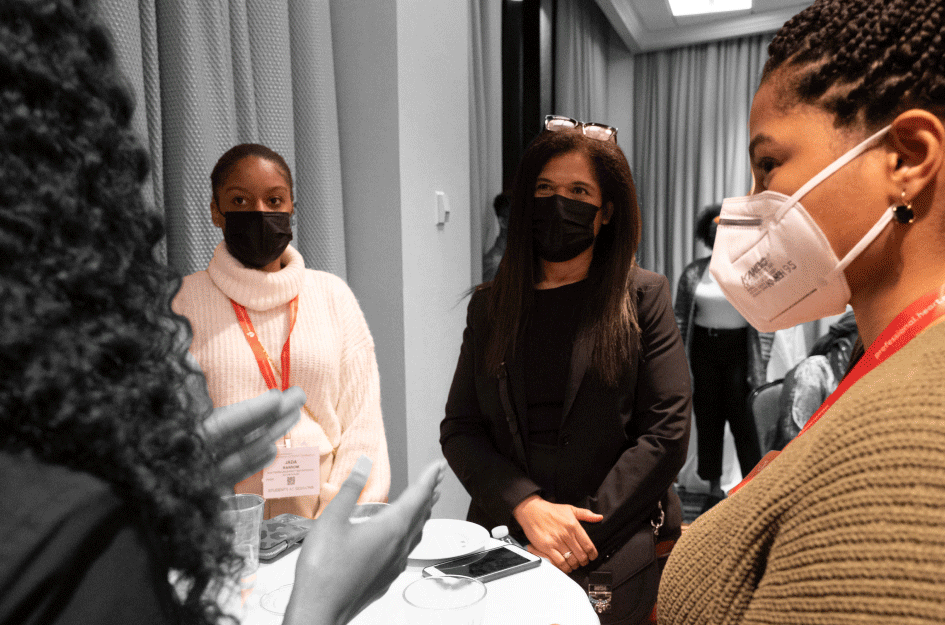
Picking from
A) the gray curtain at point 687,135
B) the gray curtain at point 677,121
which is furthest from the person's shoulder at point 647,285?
the gray curtain at point 687,135

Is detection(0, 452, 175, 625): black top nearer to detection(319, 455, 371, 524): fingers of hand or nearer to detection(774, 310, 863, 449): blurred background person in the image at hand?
detection(319, 455, 371, 524): fingers of hand

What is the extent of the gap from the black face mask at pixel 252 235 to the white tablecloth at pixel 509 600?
2.95 feet

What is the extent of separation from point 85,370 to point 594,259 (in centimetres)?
148

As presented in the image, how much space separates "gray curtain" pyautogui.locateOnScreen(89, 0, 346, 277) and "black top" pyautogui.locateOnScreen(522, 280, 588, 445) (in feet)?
3.02

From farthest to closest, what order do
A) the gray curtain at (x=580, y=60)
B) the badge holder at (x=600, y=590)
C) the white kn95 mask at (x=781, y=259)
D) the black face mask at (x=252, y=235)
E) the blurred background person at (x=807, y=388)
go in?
the gray curtain at (x=580, y=60)
the blurred background person at (x=807, y=388)
the black face mask at (x=252, y=235)
the badge holder at (x=600, y=590)
the white kn95 mask at (x=781, y=259)

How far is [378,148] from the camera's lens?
7.93ft

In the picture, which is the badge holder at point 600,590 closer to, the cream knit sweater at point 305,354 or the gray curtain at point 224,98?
the cream knit sweater at point 305,354

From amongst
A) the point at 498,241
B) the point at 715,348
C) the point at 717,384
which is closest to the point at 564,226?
the point at 498,241

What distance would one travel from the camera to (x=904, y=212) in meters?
0.68

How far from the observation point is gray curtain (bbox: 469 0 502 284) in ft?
10.6

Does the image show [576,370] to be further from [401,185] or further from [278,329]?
[401,185]

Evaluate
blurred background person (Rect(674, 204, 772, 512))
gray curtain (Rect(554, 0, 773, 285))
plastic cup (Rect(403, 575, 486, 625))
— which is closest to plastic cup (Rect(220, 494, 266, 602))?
plastic cup (Rect(403, 575, 486, 625))

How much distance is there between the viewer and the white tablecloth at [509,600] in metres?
0.92

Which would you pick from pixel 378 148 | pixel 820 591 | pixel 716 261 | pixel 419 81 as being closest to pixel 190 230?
pixel 378 148
